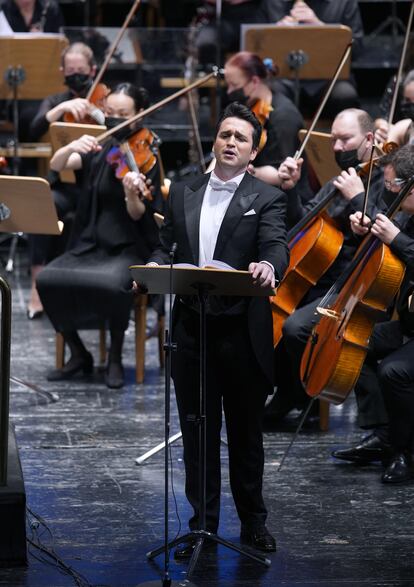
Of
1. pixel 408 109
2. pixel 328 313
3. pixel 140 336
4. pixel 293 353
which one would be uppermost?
pixel 408 109

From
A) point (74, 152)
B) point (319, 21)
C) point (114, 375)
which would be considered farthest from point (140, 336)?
point (319, 21)

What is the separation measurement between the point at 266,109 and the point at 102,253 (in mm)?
1086

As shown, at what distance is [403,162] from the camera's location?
442cm

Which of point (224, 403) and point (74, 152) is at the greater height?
point (74, 152)

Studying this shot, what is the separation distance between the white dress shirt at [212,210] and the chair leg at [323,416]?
1.57 metres

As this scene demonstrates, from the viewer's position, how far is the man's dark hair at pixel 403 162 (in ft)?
14.4

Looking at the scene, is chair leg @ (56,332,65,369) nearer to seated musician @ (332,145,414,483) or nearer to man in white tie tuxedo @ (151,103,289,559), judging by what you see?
seated musician @ (332,145,414,483)

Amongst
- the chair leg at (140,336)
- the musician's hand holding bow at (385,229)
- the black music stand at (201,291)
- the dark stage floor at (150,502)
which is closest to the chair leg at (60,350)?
the dark stage floor at (150,502)

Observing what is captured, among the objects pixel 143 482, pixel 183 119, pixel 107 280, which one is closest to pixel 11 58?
pixel 183 119

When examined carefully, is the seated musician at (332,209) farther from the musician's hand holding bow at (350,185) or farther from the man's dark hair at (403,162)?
the man's dark hair at (403,162)

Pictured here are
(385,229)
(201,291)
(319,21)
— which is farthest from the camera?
(319,21)

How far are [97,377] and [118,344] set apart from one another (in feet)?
0.77

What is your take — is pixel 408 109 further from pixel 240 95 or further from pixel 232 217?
pixel 232 217

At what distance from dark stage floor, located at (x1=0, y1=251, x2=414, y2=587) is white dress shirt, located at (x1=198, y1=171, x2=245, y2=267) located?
0.95m
